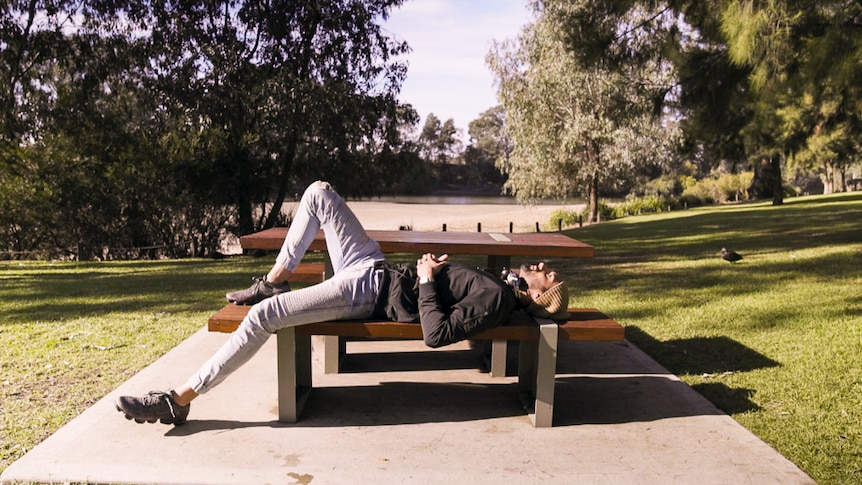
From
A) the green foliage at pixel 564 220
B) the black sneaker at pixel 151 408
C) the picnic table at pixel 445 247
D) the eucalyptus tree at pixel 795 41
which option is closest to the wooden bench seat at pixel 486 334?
the black sneaker at pixel 151 408

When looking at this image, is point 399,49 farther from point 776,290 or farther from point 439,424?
point 439,424

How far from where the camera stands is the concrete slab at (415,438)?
3250 mm

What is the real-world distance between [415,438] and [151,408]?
136 cm

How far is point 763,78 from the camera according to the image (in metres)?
8.13

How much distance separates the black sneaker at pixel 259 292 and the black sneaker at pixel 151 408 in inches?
26.7

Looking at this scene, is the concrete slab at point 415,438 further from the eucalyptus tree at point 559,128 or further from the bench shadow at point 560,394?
the eucalyptus tree at point 559,128

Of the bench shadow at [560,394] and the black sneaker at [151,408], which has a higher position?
the black sneaker at [151,408]

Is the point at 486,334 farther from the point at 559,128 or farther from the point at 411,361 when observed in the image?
the point at 559,128

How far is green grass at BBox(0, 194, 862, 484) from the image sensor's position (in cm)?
404

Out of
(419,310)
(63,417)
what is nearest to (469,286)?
(419,310)

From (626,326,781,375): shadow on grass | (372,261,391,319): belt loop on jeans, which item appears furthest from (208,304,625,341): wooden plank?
(626,326,781,375): shadow on grass

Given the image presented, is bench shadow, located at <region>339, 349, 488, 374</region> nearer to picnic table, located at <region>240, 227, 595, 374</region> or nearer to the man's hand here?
picnic table, located at <region>240, 227, 595, 374</region>

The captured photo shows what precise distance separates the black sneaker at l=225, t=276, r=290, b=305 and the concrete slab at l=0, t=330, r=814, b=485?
0.61 metres

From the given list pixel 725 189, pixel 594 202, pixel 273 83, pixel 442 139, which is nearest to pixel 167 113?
pixel 273 83
